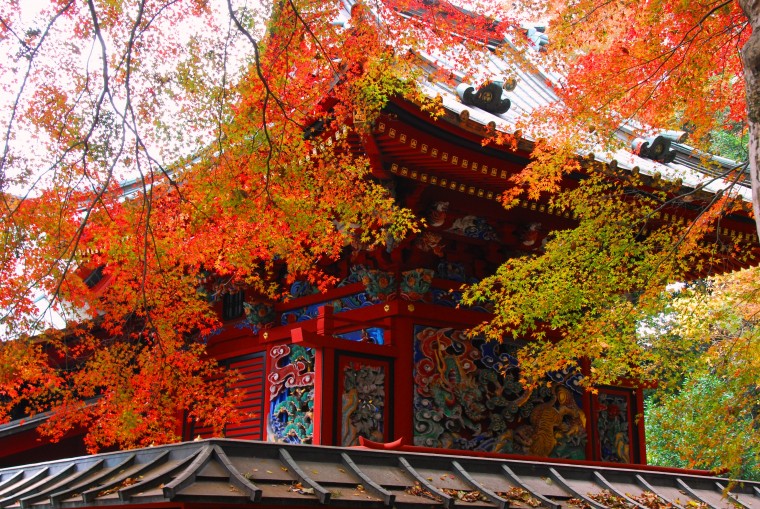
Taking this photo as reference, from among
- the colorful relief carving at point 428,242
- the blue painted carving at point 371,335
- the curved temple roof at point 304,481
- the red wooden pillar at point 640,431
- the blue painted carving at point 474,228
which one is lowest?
the curved temple roof at point 304,481

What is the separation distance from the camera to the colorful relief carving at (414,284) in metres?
8.19

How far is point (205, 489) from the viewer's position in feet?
11.4

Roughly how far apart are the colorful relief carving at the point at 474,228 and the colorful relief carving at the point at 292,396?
2124mm

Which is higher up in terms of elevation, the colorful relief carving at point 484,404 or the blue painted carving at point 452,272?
the blue painted carving at point 452,272

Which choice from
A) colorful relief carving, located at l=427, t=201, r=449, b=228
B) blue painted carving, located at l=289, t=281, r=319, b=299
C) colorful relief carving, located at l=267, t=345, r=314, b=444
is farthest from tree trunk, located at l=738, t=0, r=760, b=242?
blue painted carving, located at l=289, t=281, r=319, b=299

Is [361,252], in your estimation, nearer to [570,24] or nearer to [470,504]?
[570,24]

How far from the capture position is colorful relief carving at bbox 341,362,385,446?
7.53 m

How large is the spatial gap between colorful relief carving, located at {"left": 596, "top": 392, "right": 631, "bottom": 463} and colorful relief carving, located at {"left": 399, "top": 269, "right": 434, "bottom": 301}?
308 centimetres

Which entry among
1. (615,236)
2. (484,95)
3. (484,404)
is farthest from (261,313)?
(615,236)

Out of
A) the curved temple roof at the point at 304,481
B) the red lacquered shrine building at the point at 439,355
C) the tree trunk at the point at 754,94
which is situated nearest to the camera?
the curved temple roof at the point at 304,481

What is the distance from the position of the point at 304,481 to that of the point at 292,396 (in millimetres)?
4660

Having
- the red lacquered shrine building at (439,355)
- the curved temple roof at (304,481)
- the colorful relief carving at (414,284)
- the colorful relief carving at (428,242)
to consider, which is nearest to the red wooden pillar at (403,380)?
the red lacquered shrine building at (439,355)

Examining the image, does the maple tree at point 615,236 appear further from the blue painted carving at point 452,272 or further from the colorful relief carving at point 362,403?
the colorful relief carving at point 362,403

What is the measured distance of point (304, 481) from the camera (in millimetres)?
3850
